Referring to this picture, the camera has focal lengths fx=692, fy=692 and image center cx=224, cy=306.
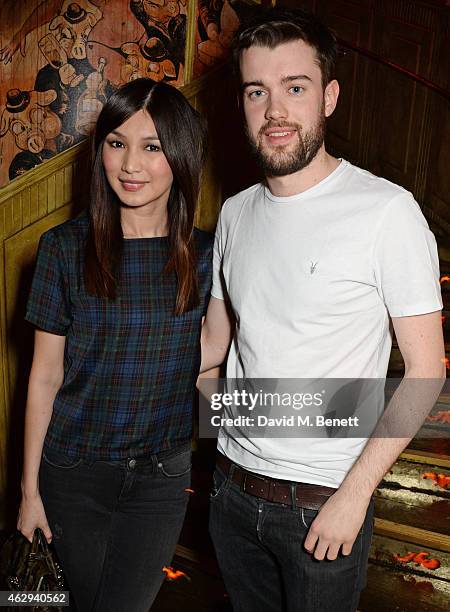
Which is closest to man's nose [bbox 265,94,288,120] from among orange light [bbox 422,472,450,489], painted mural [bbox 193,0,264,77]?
painted mural [bbox 193,0,264,77]

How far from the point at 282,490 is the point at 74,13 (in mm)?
2153

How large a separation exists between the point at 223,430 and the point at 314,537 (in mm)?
402

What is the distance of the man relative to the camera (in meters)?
1.48

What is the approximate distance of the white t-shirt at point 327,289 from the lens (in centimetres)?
148

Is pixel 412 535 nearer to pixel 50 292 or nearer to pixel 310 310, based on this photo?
pixel 310 310

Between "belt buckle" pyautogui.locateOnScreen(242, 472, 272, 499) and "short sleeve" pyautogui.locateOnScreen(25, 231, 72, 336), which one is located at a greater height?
"short sleeve" pyautogui.locateOnScreen(25, 231, 72, 336)

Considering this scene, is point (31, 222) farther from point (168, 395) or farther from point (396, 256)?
point (396, 256)

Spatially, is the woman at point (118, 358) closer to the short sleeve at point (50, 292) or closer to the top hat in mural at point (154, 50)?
the short sleeve at point (50, 292)

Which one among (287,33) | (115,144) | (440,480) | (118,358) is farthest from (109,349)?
(440,480)

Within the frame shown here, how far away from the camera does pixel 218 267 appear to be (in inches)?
75.3

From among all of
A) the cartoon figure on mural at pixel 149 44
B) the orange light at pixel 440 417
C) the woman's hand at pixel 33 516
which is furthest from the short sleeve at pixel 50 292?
the orange light at pixel 440 417

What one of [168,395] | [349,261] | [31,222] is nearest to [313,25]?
[349,261]

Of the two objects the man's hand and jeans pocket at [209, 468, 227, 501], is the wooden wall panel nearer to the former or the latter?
jeans pocket at [209, 468, 227, 501]

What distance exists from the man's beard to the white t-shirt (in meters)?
0.07
